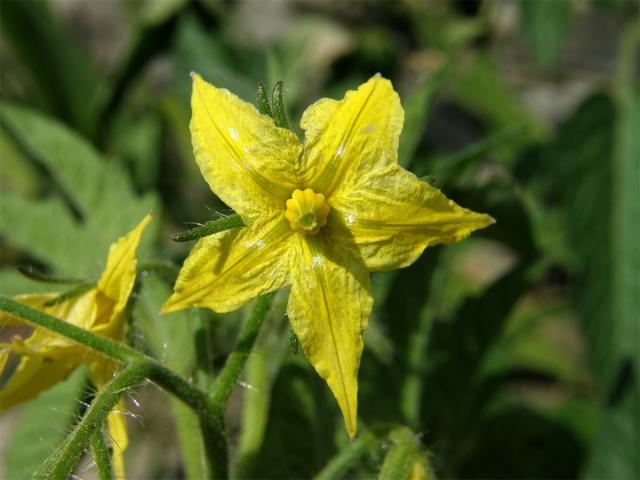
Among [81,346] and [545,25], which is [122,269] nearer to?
[81,346]

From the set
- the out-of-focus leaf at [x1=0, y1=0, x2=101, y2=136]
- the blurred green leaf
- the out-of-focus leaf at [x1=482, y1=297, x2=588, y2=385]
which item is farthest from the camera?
the out-of-focus leaf at [x1=482, y1=297, x2=588, y2=385]

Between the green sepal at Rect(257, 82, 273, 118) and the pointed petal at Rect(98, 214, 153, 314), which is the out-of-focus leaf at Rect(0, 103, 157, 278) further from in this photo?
the green sepal at Rect(257, 82, 273, 118)

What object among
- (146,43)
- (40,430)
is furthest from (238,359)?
(146,43)

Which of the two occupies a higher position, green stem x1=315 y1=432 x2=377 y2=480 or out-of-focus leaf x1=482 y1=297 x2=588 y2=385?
out-of-focus leaf x1=482 y1=297 x2=588 y2=385

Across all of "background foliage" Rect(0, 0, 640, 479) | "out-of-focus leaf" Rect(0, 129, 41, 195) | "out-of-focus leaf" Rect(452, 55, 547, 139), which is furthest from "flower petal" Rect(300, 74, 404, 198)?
"out-of-focus leaf" Rect(452, 55, 547, 139)

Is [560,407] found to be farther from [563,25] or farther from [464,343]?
[563,25]

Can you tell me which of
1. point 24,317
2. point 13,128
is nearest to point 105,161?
point 13,128
